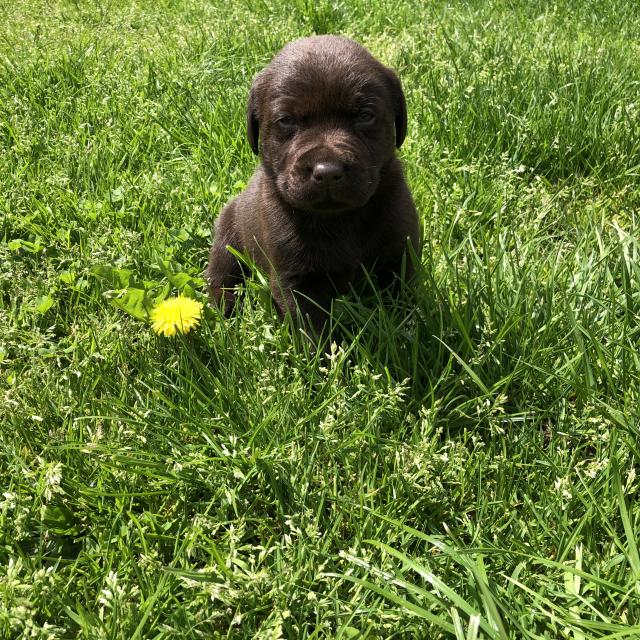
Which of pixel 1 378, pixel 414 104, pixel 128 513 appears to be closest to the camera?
pixel 128 513

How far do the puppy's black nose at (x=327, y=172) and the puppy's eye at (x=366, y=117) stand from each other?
27cm

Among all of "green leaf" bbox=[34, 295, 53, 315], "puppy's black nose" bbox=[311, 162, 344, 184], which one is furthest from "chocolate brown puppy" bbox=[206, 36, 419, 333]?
"green leaf" bbox=[34, 295, 53, 315]

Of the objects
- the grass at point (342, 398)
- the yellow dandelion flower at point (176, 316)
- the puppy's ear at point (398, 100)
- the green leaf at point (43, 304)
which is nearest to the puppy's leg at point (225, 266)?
the grass at point (342, 398)

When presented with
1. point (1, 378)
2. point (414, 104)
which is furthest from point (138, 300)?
point (414, 104)

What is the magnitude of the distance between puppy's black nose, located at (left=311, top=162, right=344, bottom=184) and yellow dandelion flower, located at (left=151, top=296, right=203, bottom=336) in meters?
0.61

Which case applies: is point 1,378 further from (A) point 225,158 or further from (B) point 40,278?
(A) point 225,158

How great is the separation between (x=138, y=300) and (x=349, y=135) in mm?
926

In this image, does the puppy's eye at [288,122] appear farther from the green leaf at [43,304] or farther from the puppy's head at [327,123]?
the green leaf at [43,304]

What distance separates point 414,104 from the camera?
3.85 metres

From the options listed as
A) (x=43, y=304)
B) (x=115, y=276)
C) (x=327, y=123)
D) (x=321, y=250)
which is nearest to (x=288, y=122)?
(x=327, y=123)

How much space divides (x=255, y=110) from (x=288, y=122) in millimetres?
286

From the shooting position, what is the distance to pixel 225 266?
297 cm

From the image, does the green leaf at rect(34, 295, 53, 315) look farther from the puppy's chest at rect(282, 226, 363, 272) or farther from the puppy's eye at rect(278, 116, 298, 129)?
the puppy's eye at rect(278, 116, 298, 129)

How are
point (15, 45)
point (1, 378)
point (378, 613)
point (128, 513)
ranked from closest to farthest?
1. point (378, 613)
2. point (128, 513)
3. point (1, 378)
4. point (15, 45)
